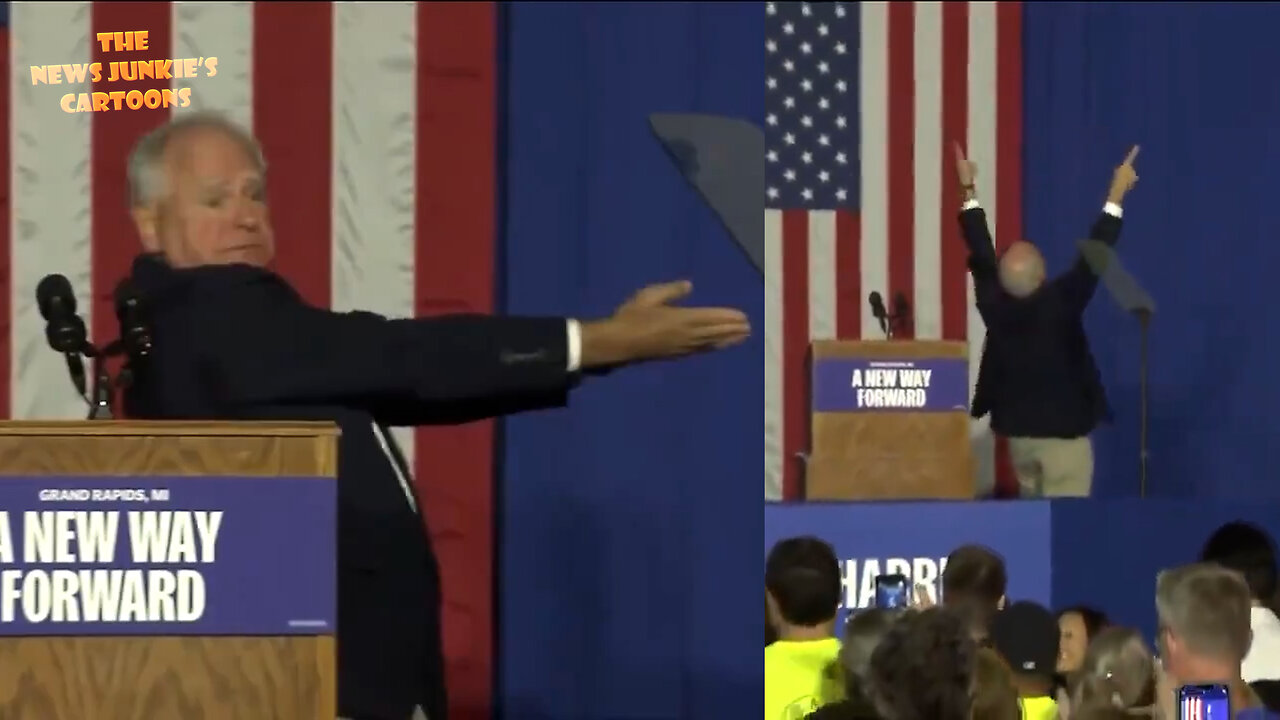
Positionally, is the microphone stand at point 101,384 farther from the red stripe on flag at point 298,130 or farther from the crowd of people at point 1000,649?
the red stripe on flag at point 298,130

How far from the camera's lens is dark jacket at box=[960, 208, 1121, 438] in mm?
7652

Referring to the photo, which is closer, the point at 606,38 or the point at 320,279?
the point at 606,38

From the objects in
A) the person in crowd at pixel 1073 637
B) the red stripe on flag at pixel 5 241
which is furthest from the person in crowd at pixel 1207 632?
the red stripe on flag at pixel 5 241

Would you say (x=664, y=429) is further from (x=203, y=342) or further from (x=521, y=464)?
(x=203, y=342)

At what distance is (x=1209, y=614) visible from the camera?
311 cm

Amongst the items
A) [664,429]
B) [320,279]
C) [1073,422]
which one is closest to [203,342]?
[664,429]

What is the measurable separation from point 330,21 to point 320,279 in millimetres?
673

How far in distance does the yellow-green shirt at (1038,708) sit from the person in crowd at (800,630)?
0.40 meters

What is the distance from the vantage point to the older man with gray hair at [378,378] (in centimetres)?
269

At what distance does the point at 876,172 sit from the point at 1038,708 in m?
6.99

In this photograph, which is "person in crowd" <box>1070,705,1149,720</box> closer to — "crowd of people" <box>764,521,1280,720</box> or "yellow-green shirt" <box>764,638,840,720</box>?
"crowd of people" <box>764,521,1280,720</box>

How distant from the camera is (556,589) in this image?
4340 mm

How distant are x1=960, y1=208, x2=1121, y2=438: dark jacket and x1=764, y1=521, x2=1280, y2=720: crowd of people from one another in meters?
2.10

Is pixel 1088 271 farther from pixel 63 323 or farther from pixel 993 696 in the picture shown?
pixel 63 323
